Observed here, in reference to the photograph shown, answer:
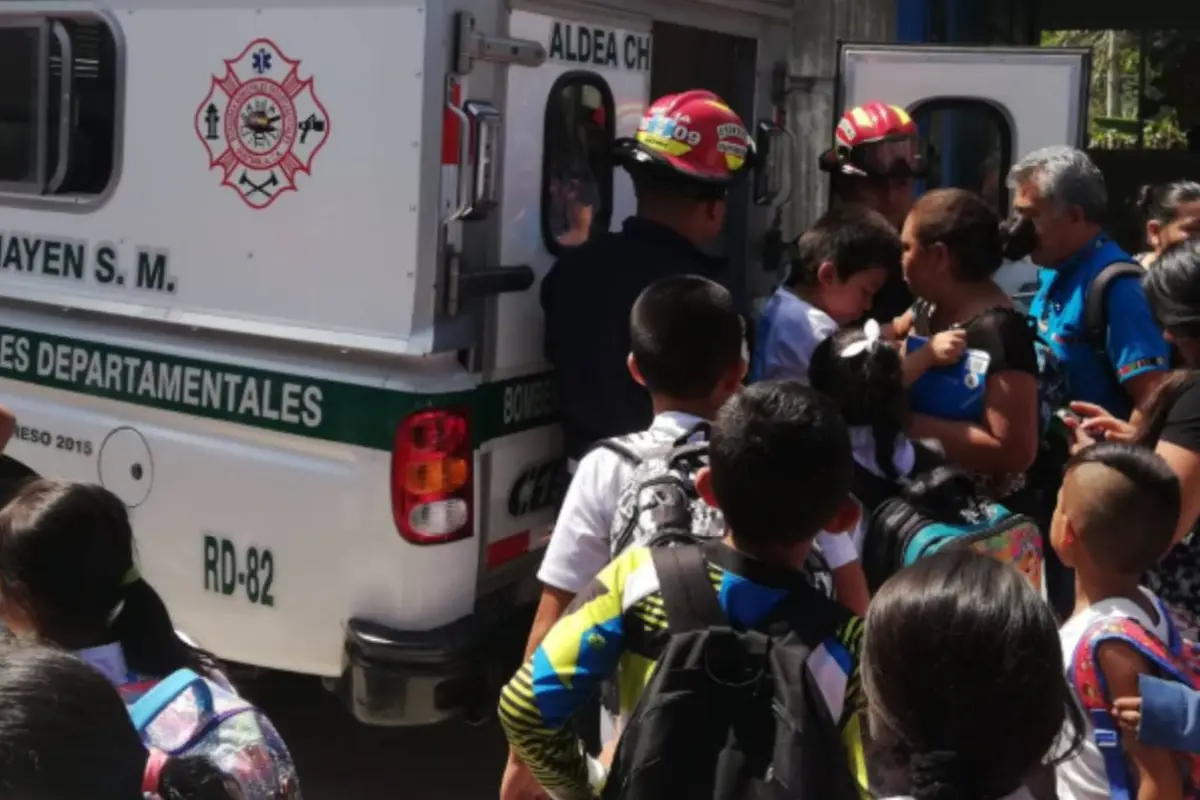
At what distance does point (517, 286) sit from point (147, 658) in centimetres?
156

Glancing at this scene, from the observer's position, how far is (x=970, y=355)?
3.11m

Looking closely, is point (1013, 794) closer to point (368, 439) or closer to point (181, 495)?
point (368, 439)

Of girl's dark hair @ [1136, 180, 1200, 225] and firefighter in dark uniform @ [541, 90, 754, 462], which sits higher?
girl's dark hair @ [1136, 180, 1200, 225]

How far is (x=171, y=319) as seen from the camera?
359 centimetres

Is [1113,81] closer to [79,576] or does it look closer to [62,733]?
[79,576]

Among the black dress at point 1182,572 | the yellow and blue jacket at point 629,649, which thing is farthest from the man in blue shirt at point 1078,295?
the yellow and blue jacket at point 629,649

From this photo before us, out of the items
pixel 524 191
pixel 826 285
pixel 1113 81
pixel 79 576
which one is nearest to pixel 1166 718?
pixel 826 285

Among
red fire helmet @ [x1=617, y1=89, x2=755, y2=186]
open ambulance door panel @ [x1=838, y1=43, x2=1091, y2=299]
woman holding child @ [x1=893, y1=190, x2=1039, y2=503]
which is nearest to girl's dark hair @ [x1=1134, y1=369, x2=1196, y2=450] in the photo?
woman holding child @ [x1=893, y1=190, x2=1039, y2=503]

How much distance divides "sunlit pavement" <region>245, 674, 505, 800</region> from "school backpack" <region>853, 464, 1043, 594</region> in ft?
6.15

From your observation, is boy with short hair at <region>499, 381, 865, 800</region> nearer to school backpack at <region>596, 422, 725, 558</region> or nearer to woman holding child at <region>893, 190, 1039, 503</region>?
school backpack at <region>596, 422, 725, 558</region>

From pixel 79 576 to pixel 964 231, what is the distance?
209 centimetres

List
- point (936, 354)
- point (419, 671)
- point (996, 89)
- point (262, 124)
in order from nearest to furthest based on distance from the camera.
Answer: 1. point (936, 354)
2. point (419, 671)
3. point (262, 124)
4. point (996, 89)

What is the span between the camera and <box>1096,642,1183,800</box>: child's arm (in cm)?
216

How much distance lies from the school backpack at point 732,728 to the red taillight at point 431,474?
1498mm
